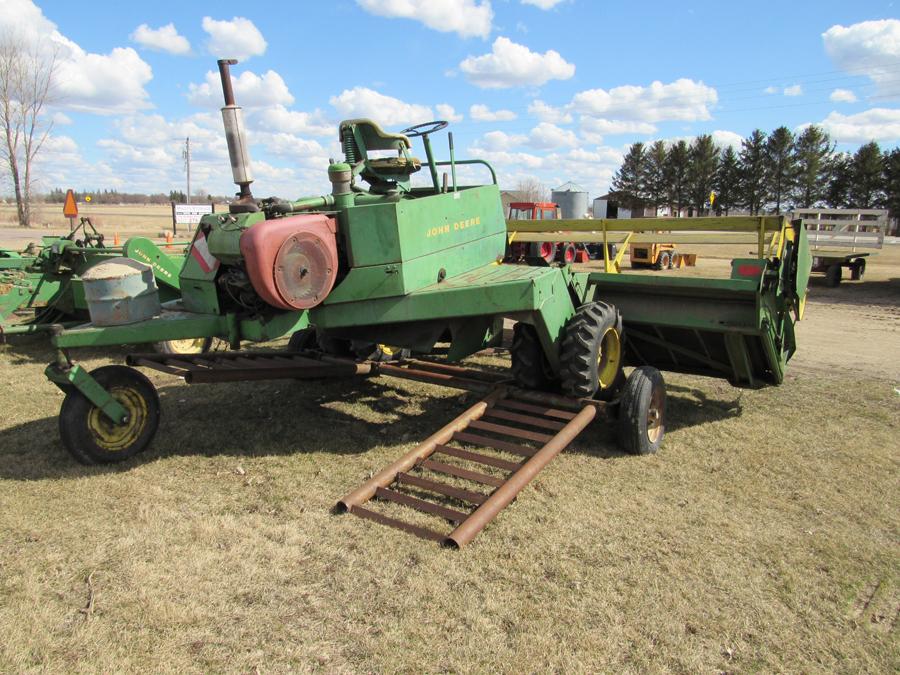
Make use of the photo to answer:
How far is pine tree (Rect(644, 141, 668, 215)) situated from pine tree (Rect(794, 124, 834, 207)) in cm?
988

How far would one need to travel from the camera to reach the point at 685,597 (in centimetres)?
312

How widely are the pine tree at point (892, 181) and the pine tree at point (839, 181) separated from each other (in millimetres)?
3019

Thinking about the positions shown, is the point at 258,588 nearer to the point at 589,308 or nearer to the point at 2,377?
the point at 589,308

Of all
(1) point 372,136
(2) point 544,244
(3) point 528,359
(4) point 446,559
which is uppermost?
(1) point 372,136

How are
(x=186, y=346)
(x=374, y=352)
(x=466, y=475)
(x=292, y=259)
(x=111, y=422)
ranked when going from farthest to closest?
1. (x=186, y=346)
2. (x=374, y=352)
3. (x=111, y=422)
4. (x=292, y=259)
5. (x=466, y=475)

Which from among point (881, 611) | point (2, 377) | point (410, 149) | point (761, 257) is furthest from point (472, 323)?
point (2, 377)

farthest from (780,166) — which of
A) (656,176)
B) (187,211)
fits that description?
(187,211)

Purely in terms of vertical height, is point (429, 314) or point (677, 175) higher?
point (677, 175)

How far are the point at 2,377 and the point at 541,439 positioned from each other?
6216 millimetres

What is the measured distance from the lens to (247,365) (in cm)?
530

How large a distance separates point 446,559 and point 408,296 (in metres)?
1.98

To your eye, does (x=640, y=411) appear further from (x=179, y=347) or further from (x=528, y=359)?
(x=179, y=347)

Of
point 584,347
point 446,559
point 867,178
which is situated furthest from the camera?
point 867,178

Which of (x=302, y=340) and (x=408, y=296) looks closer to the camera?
(x=408, y=296)
